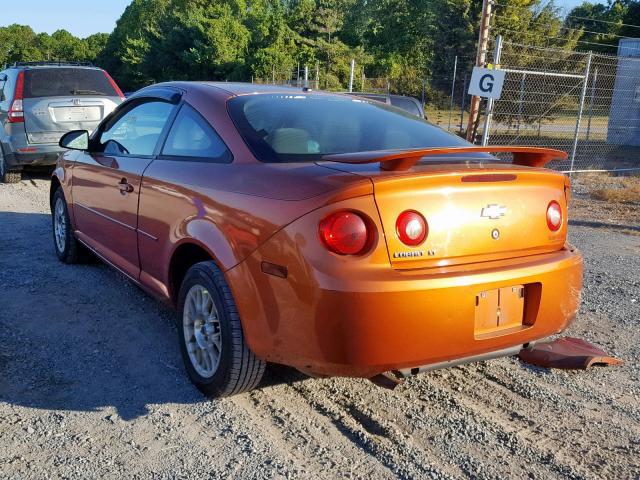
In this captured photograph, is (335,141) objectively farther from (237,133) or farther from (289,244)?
(289,244)

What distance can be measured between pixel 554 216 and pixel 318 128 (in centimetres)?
134

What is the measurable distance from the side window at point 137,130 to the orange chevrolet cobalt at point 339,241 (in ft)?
0.47

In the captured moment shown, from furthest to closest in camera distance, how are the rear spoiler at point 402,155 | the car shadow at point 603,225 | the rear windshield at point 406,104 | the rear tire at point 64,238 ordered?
1. the rear windshield at point 406,104
2. the car shadow at point 603,225
3. the rear tire at point 64,238
4. the rear spoiler at point 402,155

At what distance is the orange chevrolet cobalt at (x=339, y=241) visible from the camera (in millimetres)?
2738

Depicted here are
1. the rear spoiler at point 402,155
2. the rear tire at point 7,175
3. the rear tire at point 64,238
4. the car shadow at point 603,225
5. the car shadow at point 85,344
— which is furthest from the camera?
the rear tire at point 7,175

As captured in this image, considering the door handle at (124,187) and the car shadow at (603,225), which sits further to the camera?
the car shadow at (603,225)

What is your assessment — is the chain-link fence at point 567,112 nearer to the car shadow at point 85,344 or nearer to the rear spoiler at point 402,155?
the car shadow at point 85,344

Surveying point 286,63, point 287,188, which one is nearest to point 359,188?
point 287,188

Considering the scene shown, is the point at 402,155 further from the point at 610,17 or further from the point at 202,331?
the point at 610,17

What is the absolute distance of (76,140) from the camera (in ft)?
17.5

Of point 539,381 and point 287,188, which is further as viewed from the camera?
point 539,381

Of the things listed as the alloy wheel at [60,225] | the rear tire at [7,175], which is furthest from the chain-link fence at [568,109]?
the alloy wheel at [60,225]

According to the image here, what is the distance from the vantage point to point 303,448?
299 centimetres

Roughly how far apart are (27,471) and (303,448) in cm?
120
